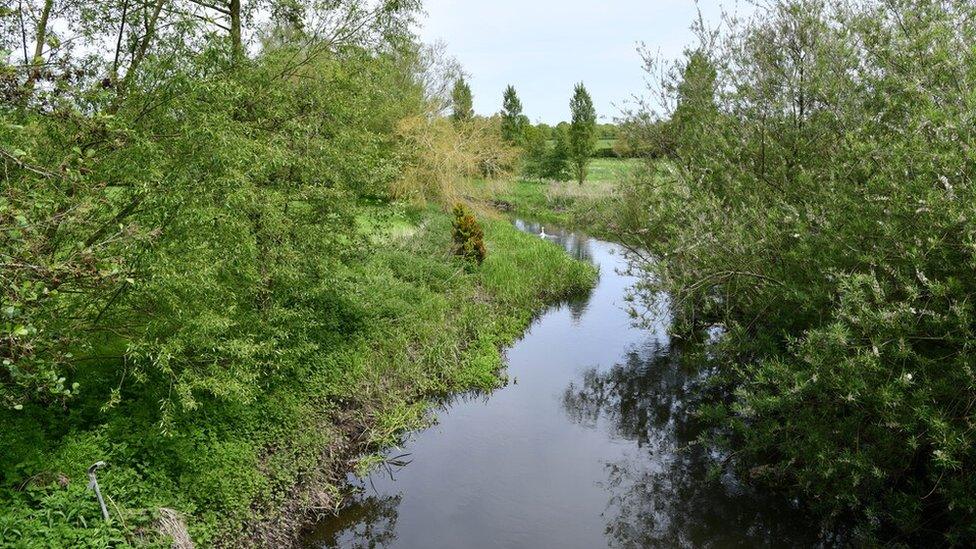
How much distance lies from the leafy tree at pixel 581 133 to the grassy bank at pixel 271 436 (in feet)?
94.5

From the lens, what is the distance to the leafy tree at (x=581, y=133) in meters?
43.8

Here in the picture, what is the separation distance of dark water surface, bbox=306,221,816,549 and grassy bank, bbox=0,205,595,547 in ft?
2.31

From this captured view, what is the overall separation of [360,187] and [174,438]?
5583mm

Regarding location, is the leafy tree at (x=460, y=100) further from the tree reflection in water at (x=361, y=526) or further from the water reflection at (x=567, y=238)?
the tree reflection in water at (x=361, y=526)

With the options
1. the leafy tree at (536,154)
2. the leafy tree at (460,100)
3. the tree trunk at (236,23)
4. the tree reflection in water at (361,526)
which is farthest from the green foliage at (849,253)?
the leafy tree at (536,154)

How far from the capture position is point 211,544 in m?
7.34

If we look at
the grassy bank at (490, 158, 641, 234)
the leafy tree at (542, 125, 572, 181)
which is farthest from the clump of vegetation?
the leafy tree at (542, 125, 572, 181)

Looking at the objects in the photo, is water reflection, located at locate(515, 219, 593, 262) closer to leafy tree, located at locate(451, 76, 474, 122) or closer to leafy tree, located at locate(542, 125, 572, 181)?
leafy tree, located at locate(451, 76, 474, 122)

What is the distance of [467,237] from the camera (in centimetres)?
1983

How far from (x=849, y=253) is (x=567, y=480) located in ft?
18.8

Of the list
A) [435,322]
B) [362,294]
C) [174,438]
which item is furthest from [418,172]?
[174,438]

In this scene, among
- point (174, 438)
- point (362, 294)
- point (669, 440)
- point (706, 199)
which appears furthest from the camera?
point (362, 294)

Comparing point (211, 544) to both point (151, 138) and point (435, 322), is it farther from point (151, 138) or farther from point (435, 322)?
point (435, 322)

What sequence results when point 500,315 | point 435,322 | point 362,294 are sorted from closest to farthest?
point 362,294
point 435,322
point 500,315
